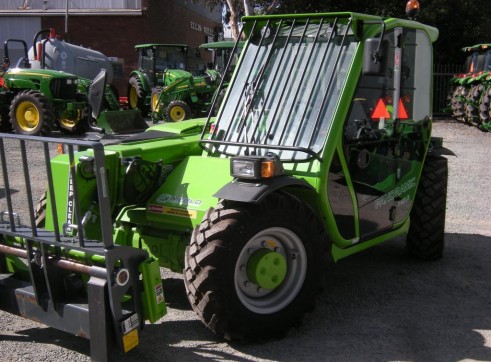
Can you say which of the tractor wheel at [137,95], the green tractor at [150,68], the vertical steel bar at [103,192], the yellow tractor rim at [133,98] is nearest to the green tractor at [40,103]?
the tractor wheel at [137,95]

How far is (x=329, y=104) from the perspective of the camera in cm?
438

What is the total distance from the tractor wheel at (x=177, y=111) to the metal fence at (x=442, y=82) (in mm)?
9839

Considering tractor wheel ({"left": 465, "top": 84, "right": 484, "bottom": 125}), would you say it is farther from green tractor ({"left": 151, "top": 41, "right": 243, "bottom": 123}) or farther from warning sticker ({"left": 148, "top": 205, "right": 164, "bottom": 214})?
warning sticker ({"left": 148, "top": 205, "right": 164, "bottom": 214})

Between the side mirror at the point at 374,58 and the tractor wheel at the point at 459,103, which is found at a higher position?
the side mirror at the point at 374,58

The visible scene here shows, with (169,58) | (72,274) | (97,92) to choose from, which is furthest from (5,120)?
(72,274)

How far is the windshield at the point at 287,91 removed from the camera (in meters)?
4.38

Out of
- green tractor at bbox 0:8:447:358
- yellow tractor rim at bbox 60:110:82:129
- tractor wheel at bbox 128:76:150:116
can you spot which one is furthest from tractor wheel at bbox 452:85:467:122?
green tractor at bbox 0:8:447:358

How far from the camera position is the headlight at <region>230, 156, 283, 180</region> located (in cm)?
375

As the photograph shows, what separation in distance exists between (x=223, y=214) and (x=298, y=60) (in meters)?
1.55

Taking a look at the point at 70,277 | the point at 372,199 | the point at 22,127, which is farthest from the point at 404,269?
the point at 22,127

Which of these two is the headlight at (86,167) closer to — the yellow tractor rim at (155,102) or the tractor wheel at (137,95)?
the yellow tractor rim at (155,102)

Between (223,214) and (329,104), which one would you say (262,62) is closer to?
(329,104)

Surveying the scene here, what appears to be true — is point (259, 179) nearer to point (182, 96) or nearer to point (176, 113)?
point (176, 113)

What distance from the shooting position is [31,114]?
46.5ft
